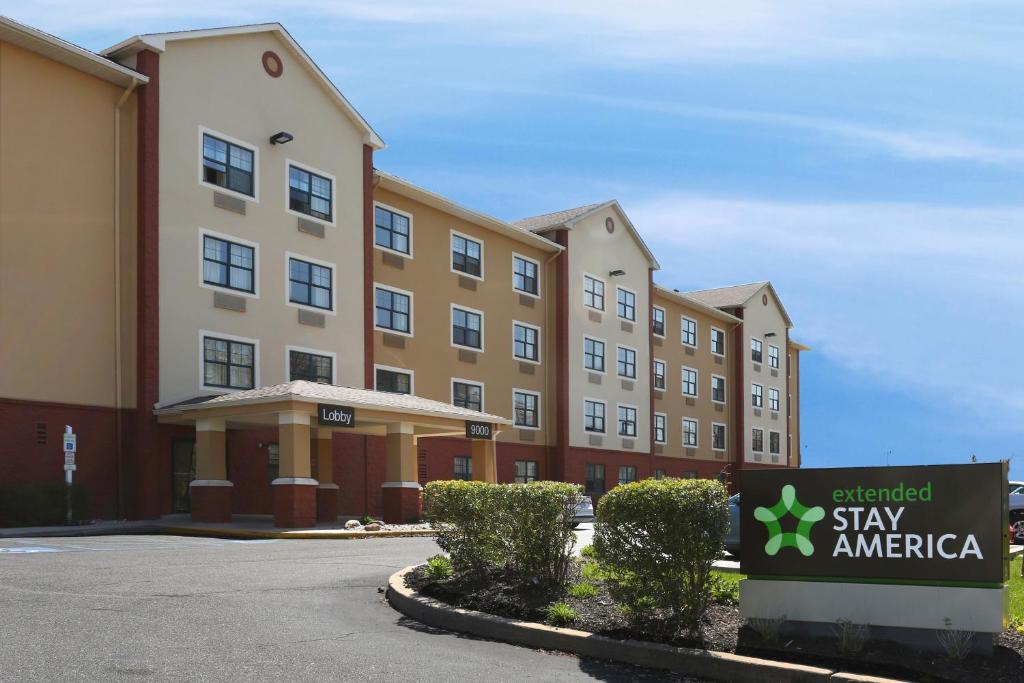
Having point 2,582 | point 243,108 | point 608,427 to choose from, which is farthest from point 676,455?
point 2,582

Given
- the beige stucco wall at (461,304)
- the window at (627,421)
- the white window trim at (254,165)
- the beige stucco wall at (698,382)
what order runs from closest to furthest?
the white window trim at (254,165) < the beige stucco wall at (461,304) < the window at (627,421) < the beige stucco wall at (698,382)

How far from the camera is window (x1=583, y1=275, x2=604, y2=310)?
46.0 m

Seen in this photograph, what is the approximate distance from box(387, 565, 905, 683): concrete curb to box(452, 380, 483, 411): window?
91.4 ft

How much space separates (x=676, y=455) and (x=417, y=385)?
71.4 feet

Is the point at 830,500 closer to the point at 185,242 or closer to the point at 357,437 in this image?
the point at 185,242

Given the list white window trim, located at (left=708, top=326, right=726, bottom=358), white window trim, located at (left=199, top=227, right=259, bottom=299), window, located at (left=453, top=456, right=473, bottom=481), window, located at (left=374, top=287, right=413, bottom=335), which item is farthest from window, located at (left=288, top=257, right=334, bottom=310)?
white window trim, located at (left=708, top=326, right=726, bottom=358)

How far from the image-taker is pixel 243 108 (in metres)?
30.5

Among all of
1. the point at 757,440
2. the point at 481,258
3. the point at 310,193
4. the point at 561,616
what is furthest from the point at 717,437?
the point at 561,616

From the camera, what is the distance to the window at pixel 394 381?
35.2m

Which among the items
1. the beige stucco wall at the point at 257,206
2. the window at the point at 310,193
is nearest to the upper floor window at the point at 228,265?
the beige stucco wall at the point at 257,206

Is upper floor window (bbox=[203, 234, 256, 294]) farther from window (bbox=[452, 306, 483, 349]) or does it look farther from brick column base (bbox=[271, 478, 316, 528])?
window (bbox=[452, 306, 483, 349])

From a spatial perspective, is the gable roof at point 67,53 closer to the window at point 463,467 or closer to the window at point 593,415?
the window at point 463,467

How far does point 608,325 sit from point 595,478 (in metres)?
7.23

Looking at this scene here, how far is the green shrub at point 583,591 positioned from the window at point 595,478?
3491cm
